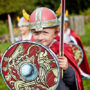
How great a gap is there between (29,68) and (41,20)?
69cm

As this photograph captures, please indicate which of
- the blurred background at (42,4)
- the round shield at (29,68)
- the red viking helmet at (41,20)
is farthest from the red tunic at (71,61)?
the blurred background at (42,4)

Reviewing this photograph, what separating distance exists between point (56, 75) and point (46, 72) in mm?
115

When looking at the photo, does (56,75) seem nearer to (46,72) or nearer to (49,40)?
(46,72)

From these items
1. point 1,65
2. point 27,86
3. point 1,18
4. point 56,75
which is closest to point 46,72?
point 56,75

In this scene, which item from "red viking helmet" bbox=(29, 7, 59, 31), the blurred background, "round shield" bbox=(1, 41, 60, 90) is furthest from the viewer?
the blurred background

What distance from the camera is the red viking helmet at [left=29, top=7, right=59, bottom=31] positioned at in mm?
2748

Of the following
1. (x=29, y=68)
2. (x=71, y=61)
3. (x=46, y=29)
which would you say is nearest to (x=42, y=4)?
(x=71, y=61)

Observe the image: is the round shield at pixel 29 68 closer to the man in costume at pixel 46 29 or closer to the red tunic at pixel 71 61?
the man in costume at pixel 46 29

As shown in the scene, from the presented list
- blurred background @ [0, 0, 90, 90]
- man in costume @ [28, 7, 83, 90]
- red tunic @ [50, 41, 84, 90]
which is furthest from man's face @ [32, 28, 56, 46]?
blurred background @ [0, 0, 90, 90]

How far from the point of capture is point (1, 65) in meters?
2.41

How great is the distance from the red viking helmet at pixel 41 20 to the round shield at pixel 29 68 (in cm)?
47

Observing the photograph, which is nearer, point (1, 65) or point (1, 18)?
point (1, 65)

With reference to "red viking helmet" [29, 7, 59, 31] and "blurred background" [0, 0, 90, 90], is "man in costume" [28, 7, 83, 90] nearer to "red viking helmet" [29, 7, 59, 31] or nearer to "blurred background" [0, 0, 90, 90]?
"red viking helmet" [29, 7, 59, 31]

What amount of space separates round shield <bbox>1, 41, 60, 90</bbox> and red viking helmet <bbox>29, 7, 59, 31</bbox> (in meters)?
0.47
